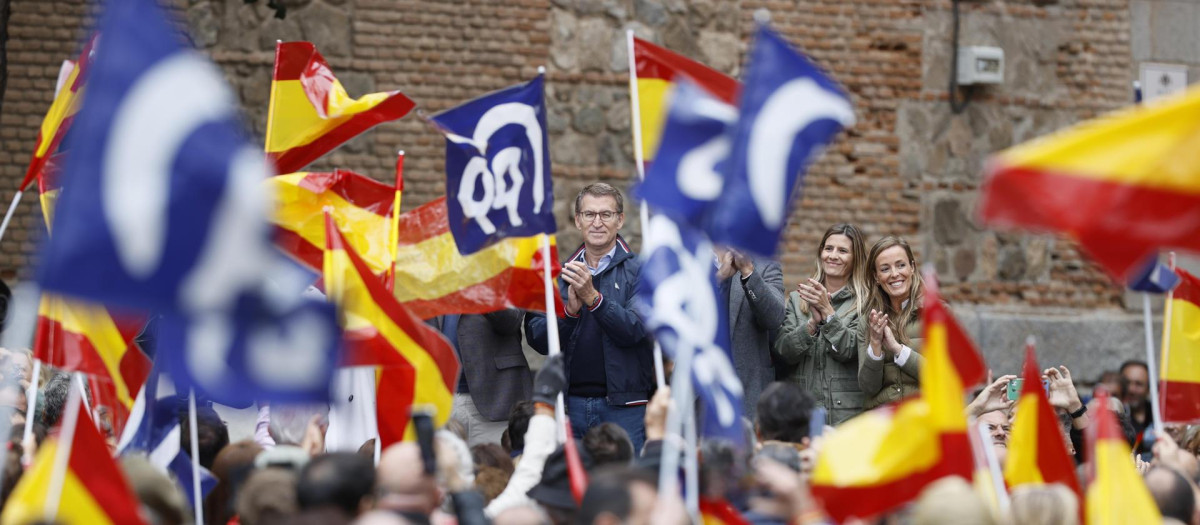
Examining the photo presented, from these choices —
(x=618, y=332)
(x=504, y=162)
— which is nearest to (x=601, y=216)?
Answer: (x=618, y=332)

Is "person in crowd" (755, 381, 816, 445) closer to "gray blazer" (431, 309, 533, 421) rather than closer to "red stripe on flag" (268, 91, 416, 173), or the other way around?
"gray blazer" (431, 309, 533, 421)

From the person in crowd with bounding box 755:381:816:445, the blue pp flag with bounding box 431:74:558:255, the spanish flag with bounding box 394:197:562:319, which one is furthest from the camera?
the spanish flag with bounding box 394:197:562:319

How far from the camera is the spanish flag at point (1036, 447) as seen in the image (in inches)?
217

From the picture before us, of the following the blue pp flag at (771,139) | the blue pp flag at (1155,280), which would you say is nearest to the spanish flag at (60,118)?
the blue pp flag at (771,139)

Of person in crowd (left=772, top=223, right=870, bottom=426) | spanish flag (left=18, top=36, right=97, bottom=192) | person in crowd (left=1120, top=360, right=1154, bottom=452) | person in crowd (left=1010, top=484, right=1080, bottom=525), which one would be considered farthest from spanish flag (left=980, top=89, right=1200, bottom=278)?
person in crowd (left=1120, top=360, right=1154, bottom=452)

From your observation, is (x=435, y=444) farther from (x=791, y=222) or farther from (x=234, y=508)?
(x=791, y=222)

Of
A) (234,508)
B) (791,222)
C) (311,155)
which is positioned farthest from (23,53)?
(234,508)

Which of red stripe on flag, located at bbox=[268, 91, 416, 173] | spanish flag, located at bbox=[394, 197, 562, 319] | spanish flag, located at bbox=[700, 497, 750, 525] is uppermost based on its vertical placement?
red stripe on flag, located at bbox=[268, 91, 416, 173]

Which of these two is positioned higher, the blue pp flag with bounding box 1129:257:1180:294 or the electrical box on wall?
the electrical box on wall

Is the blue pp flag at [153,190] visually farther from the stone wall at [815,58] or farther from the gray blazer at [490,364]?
the stone wall at [815,58]

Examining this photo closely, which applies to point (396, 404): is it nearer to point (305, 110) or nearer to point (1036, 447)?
point (1036, 447)

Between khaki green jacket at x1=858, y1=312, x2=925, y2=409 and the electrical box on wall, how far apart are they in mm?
5845

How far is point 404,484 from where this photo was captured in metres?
4.65

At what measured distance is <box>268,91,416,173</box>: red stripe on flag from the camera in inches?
307
